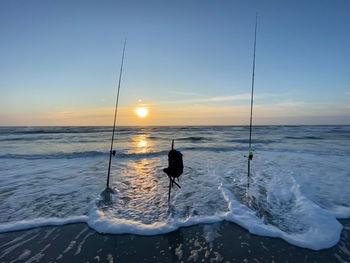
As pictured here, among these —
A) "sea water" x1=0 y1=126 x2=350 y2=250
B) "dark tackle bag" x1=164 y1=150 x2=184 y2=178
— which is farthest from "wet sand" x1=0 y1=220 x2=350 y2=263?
"dark tackle bag" x1=164 y1=150 x2=184 y2=178

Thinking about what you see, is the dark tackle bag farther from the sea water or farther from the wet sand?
the wet sand

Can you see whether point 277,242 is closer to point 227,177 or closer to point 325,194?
point 325,194

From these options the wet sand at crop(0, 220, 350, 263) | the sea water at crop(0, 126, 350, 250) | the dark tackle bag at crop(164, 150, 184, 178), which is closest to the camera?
the wet sand at crop(0, 220, 350, 263)

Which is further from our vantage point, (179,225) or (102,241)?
(179,225)

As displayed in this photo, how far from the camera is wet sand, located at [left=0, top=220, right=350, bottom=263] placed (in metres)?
3.32

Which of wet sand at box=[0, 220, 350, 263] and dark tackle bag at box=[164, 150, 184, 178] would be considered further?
dark tackle bag at box=[164, 150, 184, 178]

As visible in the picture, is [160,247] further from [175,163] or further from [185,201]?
[185,201]

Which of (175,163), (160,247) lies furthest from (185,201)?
(160,247)

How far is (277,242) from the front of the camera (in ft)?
12.3

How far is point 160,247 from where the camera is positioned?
3.58 metres

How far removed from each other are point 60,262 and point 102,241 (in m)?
0.75

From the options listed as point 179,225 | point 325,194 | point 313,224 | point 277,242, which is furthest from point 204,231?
point 325,194

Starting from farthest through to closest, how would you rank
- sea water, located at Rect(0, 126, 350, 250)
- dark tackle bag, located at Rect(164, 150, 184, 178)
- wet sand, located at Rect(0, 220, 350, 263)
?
1. dark tackle bag, located at Rect(164, 150, 184, 178)
2. sea water, located at Rect(0, 126, 350, 250)
3. wet sand, located at Rect(0, 220, 350, 263)

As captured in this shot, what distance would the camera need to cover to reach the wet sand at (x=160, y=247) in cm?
332
